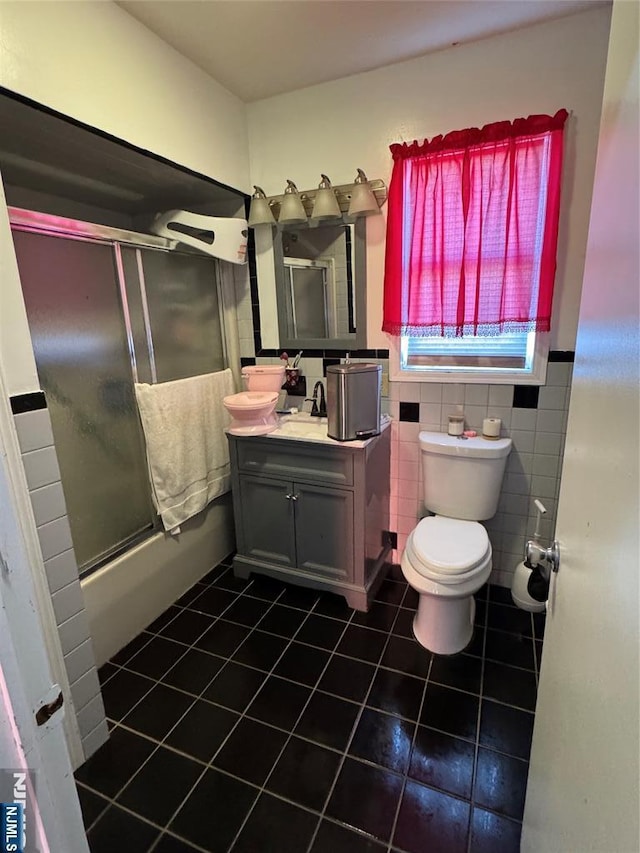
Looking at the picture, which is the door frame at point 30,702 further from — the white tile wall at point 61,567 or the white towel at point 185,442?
the white towel at point 185,442

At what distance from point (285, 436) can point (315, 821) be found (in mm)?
1406

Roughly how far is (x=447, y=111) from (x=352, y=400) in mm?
1363

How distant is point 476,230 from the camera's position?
1.91 m

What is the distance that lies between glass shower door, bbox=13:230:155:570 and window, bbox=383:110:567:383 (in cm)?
131

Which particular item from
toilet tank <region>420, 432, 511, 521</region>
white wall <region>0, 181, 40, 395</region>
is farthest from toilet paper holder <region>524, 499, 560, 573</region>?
white wall <region>0, 181, 40, 395</region>

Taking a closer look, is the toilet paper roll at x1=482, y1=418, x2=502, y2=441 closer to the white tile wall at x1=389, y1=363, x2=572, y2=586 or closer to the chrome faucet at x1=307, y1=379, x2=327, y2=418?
the white tile wall at x1=389, y1=363, x2=572, y2=586

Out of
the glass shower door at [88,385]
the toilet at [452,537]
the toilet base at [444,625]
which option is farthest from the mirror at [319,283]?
the toilet base at [444,625]

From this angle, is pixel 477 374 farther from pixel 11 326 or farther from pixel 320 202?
pixel 11 326

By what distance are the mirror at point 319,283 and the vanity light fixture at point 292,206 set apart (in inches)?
4.2

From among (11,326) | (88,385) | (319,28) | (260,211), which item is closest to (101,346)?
(88,385)

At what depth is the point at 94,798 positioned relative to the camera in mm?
1324

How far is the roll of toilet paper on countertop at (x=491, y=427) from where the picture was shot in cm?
206

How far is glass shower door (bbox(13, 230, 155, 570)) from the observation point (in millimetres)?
1675

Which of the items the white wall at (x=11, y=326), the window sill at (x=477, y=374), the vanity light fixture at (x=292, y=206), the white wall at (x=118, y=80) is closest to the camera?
the white wall at (x=11, y=326)
